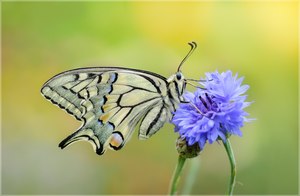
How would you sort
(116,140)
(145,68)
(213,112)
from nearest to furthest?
(213,112)
(116,140)
(145,68)

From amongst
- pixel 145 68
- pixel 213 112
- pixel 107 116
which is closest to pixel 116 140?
pixel 107 116

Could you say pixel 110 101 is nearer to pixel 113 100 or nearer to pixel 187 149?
pixel 113 100

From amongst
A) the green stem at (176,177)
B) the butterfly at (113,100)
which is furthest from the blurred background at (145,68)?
the green stem at (176,177)

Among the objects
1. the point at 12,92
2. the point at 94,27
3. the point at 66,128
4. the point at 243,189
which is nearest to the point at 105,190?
the point at 66,128

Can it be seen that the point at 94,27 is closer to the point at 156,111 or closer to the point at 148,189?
the point at 148,189

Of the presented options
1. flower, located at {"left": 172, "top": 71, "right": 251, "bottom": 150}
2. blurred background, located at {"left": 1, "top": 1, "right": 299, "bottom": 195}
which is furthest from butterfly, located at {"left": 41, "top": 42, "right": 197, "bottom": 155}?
blurred background, located at {"left": 1, "top": 1, "right": 299, "bottom": 195}

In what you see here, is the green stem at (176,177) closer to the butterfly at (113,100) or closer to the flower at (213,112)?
the flower at (213,112)

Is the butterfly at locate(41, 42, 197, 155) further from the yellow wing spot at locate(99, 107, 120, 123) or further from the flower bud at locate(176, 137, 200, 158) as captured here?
the flower bud at locate(176, 137, 200, 158)
